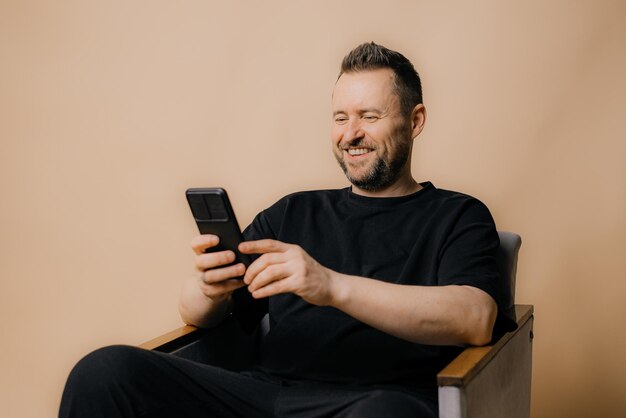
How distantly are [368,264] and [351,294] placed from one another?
14.9 inches

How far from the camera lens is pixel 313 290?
1.59 metres

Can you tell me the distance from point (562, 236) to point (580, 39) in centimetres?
63

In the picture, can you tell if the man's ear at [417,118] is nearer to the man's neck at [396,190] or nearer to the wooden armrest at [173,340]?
the man's neck at [396,190]

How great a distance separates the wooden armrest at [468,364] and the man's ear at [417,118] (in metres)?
0.59

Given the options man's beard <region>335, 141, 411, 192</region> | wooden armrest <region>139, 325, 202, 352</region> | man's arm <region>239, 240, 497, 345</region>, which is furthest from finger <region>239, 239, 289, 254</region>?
man's beard <region>335, 141, 411, 192</region>

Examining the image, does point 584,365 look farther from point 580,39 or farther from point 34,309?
point 34,309

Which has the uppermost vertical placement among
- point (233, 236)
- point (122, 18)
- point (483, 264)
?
point (122, 18)

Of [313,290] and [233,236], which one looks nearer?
[313,290]

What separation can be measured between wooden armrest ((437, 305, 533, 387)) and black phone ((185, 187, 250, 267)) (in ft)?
1.54

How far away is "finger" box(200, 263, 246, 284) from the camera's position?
1.76 m

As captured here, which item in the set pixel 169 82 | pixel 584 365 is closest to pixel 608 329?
pixel 584 365

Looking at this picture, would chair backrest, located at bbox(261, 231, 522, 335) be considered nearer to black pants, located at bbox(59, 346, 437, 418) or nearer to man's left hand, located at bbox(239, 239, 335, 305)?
black pants, located at bbox(59, 346, 437, 418)

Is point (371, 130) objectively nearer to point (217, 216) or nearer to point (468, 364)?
point (217, 216)

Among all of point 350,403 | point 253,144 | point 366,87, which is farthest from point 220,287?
point 253,144
